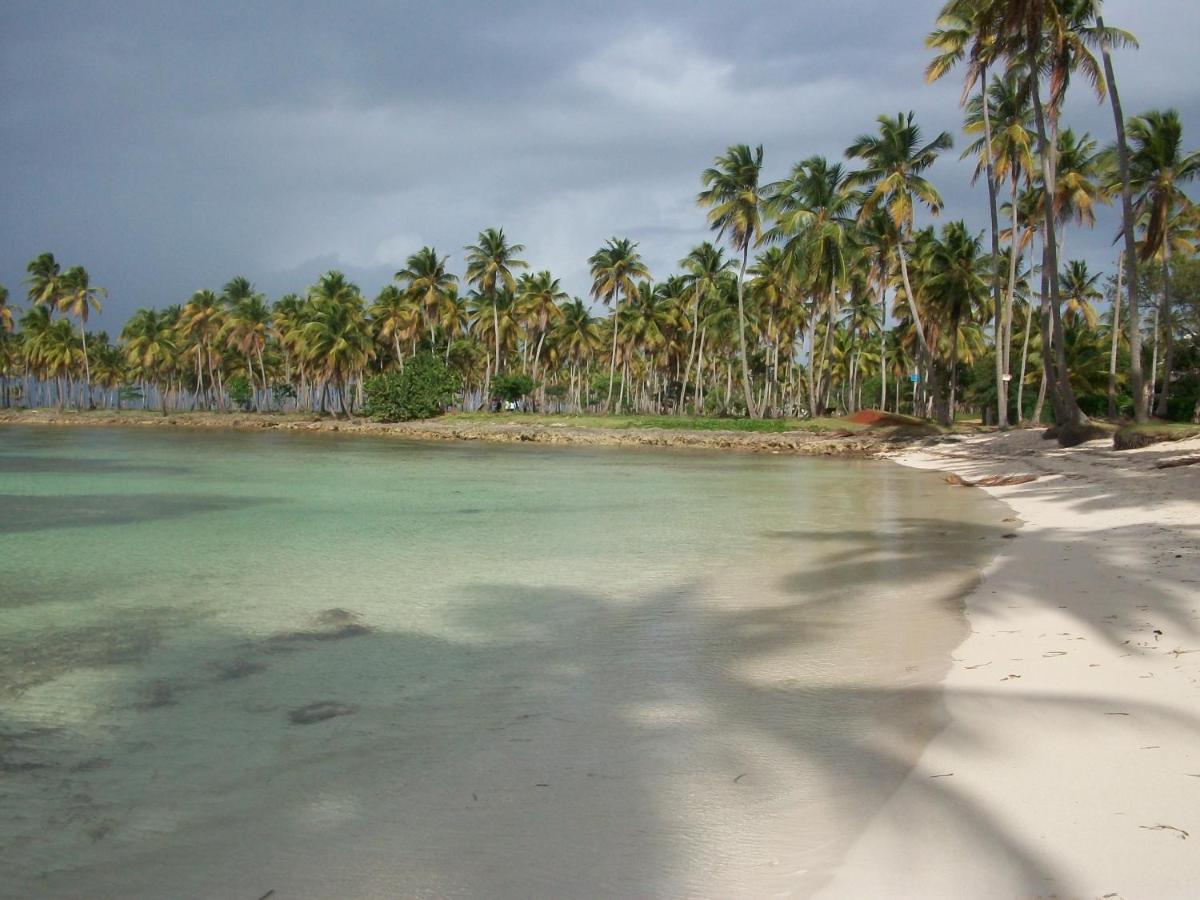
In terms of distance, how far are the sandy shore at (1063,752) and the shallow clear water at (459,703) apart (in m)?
0.25

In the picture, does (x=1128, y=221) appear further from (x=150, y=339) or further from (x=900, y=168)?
(x=150, y=339)

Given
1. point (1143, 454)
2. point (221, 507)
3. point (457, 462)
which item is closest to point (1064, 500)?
point (1143, 454)

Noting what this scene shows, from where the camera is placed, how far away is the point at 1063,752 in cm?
393

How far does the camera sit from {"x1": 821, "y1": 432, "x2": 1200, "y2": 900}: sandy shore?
9.61 ft

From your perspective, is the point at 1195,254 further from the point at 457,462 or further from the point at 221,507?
the point at 221,507

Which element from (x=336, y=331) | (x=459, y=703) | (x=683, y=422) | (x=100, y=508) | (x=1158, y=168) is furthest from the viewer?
(x=336, y=331)

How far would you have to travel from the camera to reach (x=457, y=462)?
2964 cm

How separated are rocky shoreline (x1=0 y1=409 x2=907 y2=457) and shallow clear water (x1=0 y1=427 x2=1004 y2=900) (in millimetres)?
26912

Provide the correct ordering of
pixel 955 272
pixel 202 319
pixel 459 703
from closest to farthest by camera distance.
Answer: pixel 459 703 < pixel 955 272 < pixel 202 319

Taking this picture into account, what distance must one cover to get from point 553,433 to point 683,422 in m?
7.90

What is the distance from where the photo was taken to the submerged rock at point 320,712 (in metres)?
4.86

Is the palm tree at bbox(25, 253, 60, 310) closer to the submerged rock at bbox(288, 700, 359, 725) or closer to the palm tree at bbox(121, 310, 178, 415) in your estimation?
the palm tree at bbox(121, 310, 178, 415)

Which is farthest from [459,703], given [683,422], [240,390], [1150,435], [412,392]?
[240,390]

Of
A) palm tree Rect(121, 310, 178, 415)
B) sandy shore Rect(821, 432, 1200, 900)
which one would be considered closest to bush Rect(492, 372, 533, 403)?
palm tree Rect(121, 310, 178, 415)
